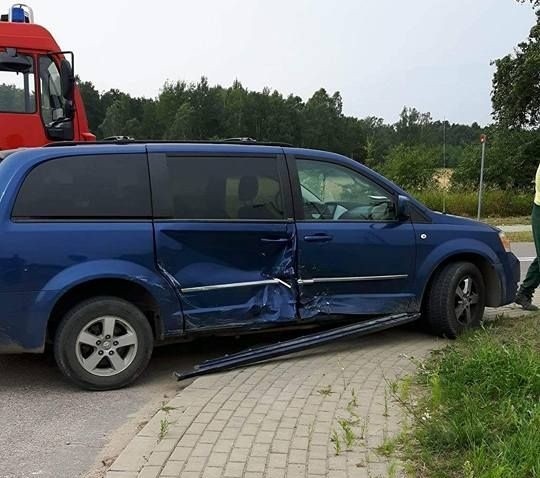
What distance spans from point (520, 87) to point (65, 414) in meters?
29.5

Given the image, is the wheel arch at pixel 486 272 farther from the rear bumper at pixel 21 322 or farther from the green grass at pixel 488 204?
the green grass at pixel 488 204

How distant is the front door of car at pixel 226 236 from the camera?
514cm

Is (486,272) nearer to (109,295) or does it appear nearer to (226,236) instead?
(226,236)

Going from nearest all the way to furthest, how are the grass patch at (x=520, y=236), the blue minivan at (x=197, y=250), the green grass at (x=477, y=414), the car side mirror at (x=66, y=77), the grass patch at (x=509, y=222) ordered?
the green grass at (x=477, y=414), the blue minivan at (x=197, y=250), the car side mirror at (x=66, y=77), the grass patch at (x=520, y=236), the grass patch at (x=509, y=222)

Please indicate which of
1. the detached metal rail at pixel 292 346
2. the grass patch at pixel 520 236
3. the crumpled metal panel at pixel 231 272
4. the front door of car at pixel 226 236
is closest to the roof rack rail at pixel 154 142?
the front door of car at pixel 226 236

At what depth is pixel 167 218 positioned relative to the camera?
5.12 m

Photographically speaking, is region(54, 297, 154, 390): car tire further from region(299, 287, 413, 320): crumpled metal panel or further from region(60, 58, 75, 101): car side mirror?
region(60, 58, 75, 101): car side mirror

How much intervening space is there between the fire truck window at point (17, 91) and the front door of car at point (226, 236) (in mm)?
4719

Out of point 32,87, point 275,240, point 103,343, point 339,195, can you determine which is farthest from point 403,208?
point 32,87

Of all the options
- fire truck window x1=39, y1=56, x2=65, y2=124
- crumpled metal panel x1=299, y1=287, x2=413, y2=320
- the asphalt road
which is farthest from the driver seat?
fire truck window x1=39, y1=56, x2=65, y2=124

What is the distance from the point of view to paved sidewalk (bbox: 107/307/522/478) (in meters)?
3.45

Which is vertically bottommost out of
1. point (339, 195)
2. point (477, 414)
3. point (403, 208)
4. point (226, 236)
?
point (477, 414)

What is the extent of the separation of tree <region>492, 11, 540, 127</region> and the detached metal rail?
85.2ft

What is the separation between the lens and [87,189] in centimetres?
500
